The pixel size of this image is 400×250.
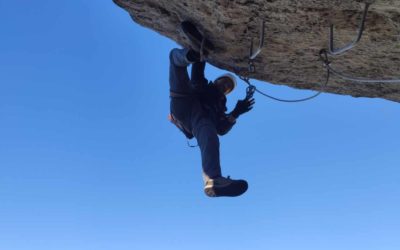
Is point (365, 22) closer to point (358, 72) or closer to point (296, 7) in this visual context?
point (296, 7)

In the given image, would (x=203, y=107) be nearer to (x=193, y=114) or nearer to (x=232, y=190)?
(x=193, y=114)

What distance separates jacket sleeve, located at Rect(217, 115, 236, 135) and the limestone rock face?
722 mm

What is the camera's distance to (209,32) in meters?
5.71

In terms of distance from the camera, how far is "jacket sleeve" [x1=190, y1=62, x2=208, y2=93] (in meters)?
6.58

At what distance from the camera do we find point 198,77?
6.62 m

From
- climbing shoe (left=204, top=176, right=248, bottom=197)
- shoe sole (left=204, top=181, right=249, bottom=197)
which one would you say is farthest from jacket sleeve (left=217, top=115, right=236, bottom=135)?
shoe sole (left=204, top=181, right=249, bottom=197)

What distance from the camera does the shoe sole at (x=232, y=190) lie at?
5477mm

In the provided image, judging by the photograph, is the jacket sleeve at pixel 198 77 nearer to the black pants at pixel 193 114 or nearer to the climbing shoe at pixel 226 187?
the black pants at pixel 193 114

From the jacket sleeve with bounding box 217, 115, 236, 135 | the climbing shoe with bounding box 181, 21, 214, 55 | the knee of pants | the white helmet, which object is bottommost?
the knee of pants

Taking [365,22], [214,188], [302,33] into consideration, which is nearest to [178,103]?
[214,188]

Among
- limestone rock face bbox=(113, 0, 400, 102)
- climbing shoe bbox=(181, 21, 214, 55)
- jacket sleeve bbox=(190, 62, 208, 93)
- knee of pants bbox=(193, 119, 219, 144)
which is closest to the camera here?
limestone rock face bbox=(113, 0, 400, 102)

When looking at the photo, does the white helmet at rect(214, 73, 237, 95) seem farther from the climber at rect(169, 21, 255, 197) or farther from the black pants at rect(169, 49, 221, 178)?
the black pants at rect(169, 49, 221, 178)

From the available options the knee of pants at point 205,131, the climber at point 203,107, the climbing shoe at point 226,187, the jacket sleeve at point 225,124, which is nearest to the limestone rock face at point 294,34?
the climber at point 203,107

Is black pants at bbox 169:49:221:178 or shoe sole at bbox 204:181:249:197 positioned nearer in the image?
shoe sole at bbox 204:181:249:197
